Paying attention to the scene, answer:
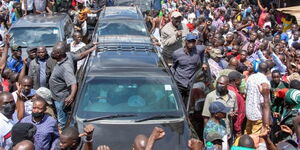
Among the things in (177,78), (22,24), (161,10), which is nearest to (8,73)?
(177,78)

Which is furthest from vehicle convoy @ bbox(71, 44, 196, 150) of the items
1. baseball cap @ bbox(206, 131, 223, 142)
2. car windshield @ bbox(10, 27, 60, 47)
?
car windshield @ bbox(10, 27, 60, 47)

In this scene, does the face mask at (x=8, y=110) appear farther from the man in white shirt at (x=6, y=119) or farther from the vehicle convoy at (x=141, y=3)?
the vehicle convoy at (x=141, y=3)

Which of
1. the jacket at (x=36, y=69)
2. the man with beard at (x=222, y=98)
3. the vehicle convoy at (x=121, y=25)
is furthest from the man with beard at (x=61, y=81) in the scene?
the vehicle convoy at (x=121, y=25)

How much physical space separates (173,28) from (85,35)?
5.70 metres

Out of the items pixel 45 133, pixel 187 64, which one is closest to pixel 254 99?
pixel 187 64

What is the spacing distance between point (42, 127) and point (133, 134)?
1.03m

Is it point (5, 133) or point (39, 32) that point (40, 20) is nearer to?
point (39, 32)

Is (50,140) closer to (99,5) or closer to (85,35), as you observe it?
(85,35)

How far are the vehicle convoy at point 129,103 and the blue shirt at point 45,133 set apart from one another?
30cm

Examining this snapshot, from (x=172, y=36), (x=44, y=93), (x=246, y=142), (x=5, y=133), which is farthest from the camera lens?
(x=172, y=36)

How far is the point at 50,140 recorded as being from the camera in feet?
18.5

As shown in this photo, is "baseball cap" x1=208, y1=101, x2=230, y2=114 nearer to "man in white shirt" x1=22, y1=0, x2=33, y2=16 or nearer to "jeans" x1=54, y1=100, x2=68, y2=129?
"jeans" x1=54, y1=100, x2=68, y2=129

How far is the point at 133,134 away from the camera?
5.65m

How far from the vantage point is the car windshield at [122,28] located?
11734mm
